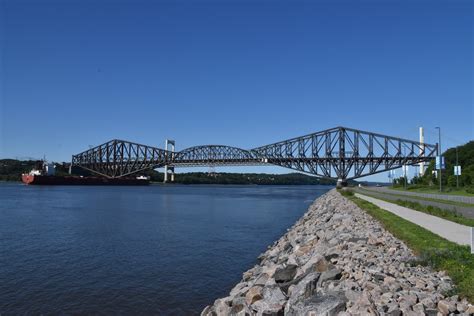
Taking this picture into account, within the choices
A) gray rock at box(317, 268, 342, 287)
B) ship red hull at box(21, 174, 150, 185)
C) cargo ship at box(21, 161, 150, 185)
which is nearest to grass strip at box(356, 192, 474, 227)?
gray rock at box(317, 268, 342, 287)

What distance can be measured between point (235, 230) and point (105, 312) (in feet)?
56.0

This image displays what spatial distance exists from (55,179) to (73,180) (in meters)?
8.37

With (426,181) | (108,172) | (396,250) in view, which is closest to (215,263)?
(396,250)

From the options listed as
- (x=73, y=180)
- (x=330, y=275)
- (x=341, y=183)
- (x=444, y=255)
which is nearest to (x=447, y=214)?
(x=444, y=255)

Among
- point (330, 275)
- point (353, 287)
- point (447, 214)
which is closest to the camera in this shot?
point (353, 287)

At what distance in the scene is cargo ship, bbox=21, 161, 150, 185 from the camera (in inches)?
5209

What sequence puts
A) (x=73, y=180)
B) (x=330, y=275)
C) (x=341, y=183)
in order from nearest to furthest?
(x=330, y=275)
(x=341, y=183)
(x=73, y=180)

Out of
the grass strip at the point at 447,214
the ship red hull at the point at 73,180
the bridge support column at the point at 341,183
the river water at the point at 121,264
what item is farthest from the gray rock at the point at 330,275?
the ship red hull at the point at 73,180

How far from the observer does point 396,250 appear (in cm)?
1162

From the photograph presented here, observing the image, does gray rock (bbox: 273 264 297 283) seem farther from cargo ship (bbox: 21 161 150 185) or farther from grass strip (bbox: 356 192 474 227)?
cargo ship (bbox: 21 161 150 185)

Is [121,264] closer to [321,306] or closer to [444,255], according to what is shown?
[321,306]

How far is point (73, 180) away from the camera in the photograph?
473ft

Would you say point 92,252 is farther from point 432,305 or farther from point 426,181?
point 426,181

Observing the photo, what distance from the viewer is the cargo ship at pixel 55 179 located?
5209 inches
